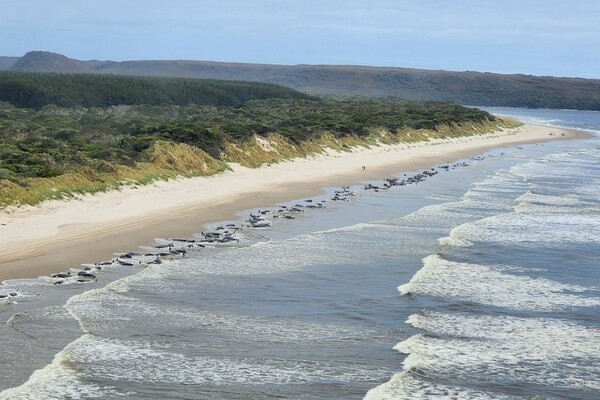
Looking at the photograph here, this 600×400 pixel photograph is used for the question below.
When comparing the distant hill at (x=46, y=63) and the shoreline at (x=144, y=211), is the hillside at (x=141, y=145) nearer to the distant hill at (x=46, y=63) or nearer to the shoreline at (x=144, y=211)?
the shoreline at (x=144, y=211)

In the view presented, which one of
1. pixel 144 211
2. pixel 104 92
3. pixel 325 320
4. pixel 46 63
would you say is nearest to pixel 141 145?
pixel 144 211

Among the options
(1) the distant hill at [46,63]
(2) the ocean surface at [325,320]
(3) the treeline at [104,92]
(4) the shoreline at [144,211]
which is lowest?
(2) the ocean surface at [325,320]

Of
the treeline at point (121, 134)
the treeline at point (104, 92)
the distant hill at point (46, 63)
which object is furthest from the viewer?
the distant hill at point (46, 63)

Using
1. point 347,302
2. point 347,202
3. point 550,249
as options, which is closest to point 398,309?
point 347,302

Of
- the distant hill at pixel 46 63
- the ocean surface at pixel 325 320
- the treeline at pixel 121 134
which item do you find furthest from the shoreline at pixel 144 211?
the distant hill at pixel 46 63

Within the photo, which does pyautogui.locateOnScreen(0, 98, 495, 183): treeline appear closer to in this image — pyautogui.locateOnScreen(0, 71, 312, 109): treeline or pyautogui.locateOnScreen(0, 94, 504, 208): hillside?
pyautogui.locateOnScreen(0, 94, 504, 208): hillside
